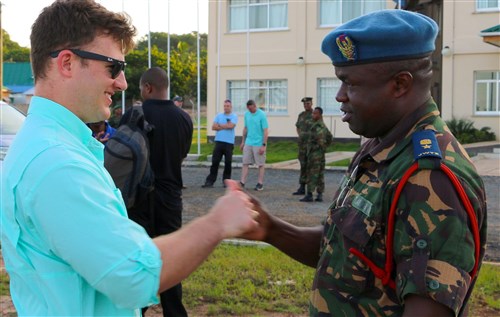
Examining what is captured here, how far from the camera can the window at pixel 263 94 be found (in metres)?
28.7

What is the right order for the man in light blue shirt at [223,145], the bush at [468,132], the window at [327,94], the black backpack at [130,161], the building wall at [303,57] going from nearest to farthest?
the black backpack at [130,161], the man in light blue shirt at [223,145], the bush at [468,132], the building wall at [303,57], the window at [327,94]

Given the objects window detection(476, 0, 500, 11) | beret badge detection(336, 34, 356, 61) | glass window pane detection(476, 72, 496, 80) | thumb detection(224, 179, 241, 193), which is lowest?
thumb detection(224, 179, 241, 193)

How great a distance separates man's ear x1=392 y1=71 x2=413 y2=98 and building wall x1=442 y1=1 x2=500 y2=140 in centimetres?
2415

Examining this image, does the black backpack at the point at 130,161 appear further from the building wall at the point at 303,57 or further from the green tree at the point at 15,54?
the green tree at the point at 15,54

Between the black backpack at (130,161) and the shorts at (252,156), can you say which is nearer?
the black backpack at (130,161)

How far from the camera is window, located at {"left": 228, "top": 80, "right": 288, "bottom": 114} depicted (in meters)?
28.7

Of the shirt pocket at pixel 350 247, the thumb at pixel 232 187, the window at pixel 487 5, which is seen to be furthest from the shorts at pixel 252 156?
the window at pixel 487 5

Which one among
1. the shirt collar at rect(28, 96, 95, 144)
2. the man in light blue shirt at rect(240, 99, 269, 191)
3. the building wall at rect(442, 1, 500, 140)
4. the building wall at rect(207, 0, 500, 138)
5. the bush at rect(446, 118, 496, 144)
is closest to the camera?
the shirt collar at rect(28, 96, 95, 144)

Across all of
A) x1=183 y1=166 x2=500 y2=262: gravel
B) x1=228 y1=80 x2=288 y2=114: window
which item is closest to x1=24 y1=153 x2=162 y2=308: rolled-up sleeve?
x1=183 y1=166 x2=500 y2=262: gravel

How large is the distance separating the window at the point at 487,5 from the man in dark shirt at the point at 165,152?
70.4ft

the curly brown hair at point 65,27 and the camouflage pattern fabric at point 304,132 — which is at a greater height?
the curly brown hair at point 65,27

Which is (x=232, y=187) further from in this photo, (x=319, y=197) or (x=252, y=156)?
(x=252, y=156)

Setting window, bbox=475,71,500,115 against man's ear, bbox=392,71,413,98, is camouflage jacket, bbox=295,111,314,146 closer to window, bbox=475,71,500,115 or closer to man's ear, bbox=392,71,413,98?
man's ear, bbox=392,71,413,98

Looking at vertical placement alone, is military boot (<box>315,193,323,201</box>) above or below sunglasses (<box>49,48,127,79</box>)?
below
